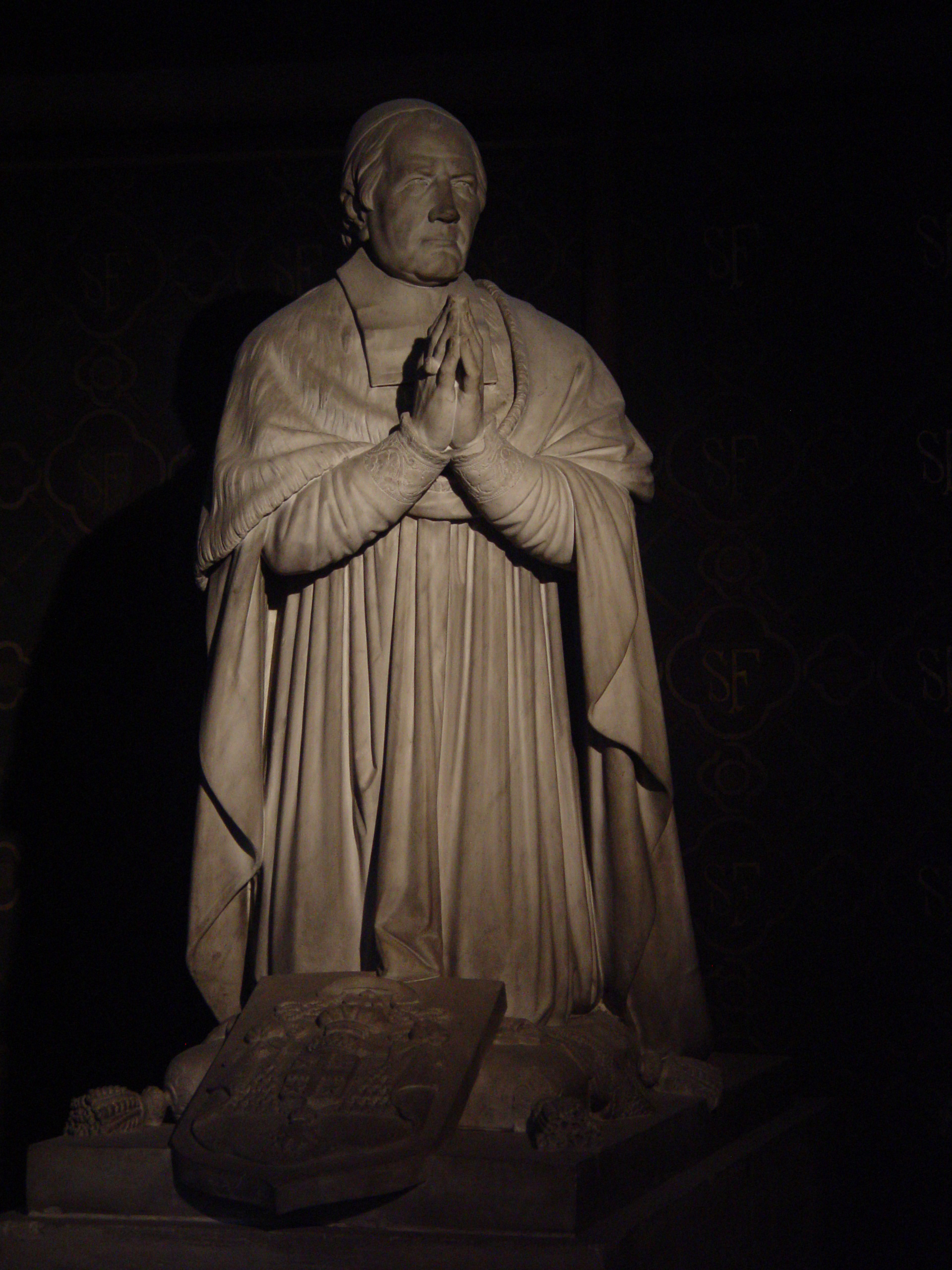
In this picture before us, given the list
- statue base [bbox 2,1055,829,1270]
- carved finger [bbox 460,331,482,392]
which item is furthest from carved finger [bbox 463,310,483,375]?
statue base [bbox 2,1055,829,1270]

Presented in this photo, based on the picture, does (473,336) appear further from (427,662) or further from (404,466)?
(427,662)

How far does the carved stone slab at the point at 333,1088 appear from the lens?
2.49m

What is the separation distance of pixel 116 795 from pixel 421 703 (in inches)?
57.8

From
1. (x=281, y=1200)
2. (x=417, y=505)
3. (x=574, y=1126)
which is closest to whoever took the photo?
(x=281, y=1200)

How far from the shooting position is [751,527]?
423 cm

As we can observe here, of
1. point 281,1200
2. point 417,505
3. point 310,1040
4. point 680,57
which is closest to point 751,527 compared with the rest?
point 680,57

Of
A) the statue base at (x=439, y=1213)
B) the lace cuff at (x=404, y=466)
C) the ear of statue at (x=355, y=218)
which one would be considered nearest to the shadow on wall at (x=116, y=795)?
the ear of statue at (x=355, y=218)

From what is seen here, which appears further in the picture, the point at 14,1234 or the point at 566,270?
the point at 566,270

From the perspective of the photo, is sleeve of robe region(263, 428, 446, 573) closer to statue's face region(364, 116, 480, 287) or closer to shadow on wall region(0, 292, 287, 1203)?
statue's face region(364, 116, 480, 287)

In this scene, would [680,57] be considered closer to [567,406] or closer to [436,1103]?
[567,406]

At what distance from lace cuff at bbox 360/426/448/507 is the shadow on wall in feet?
4.55

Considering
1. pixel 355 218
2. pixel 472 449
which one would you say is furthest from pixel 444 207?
pixel 472 449

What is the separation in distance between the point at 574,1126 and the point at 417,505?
1002 millimetres

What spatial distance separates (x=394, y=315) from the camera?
3.20m
